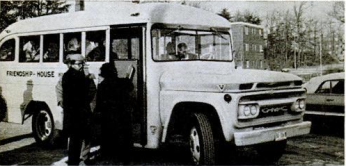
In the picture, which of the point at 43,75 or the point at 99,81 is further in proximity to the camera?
the point at 43,75

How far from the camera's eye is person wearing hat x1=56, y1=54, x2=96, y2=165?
17.3 ft

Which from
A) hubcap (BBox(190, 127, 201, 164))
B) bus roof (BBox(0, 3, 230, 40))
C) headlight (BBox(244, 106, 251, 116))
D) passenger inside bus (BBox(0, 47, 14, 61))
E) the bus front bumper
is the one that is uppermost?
bus roof (BBox(0, 3, 230, 40))

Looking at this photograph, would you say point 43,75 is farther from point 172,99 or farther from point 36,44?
point 172,99

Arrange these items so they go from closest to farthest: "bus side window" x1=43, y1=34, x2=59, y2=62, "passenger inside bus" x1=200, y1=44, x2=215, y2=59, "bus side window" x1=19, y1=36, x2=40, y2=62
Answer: "passenger inside bus" x1=200, y1=44, x2=215, y2=59
"bus side window" x1=43, y1=34, x2=59, y2=62
"bus side window" x1=19, y1=36, x2=40, y2=62

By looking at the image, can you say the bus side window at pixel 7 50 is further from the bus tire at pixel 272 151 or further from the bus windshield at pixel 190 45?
the bus tire at pixel 272 151

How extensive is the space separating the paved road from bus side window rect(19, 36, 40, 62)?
5.01ft

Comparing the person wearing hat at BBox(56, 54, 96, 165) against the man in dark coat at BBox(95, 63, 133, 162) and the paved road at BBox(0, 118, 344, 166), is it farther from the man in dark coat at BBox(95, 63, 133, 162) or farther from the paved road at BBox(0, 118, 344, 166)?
the paved road at BBox(0, 118, 344, 166)

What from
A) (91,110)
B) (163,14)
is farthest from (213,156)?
(163,14)

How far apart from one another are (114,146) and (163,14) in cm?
205

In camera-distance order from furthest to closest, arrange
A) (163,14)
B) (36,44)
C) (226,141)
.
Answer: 1. (36,44)
2. (163,14)
3. (226,141)

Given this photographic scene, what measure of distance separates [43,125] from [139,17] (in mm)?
2876

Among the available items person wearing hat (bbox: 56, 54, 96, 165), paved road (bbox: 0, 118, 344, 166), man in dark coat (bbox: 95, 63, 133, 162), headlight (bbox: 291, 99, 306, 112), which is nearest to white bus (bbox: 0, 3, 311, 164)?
headlight (bbox: 291, 99, 306, 112)

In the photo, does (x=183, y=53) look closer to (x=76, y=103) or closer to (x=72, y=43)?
(x=76, y=103)

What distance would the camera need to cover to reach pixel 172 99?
5.46 m
